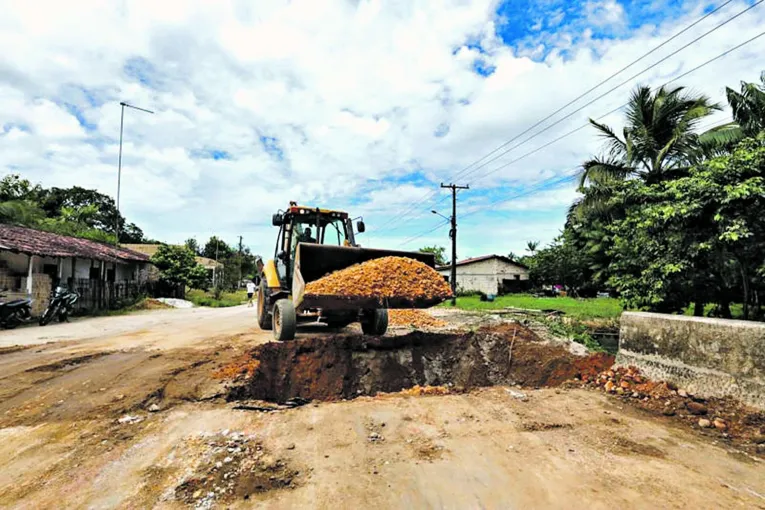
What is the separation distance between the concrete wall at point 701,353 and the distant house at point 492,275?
1210 inches

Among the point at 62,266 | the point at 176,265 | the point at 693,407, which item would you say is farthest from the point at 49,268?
the point at 693,407

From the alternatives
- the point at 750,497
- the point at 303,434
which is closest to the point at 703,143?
the point at 750,497

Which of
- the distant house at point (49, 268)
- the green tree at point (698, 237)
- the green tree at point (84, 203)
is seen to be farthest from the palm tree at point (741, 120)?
the green tree at point (84, 203)

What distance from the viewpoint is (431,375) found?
5.93 metres

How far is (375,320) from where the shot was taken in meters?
7.68

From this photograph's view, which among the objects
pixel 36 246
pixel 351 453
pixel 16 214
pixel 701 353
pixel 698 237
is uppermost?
pixel 16 214

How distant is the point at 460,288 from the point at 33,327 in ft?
99.9

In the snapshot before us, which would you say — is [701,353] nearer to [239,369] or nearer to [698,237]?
[698,237]

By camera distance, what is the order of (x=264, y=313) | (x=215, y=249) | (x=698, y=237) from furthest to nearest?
1. (x=215, y=249)
2. (x=264, y=313)
3. (x=698, y=237)

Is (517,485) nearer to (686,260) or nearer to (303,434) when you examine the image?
(303,434)

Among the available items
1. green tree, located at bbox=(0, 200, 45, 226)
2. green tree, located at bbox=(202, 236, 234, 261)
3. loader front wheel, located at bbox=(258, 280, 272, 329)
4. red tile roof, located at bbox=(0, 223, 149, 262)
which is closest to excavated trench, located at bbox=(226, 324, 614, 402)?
loader front wheel, located at bbox=(258, 280, 272, 329)

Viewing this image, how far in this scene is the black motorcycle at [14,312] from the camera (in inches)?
399

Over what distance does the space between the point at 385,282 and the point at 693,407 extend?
378 cm

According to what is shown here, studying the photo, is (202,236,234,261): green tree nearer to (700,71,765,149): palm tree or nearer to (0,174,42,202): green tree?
(0,174,42,202): green tree
